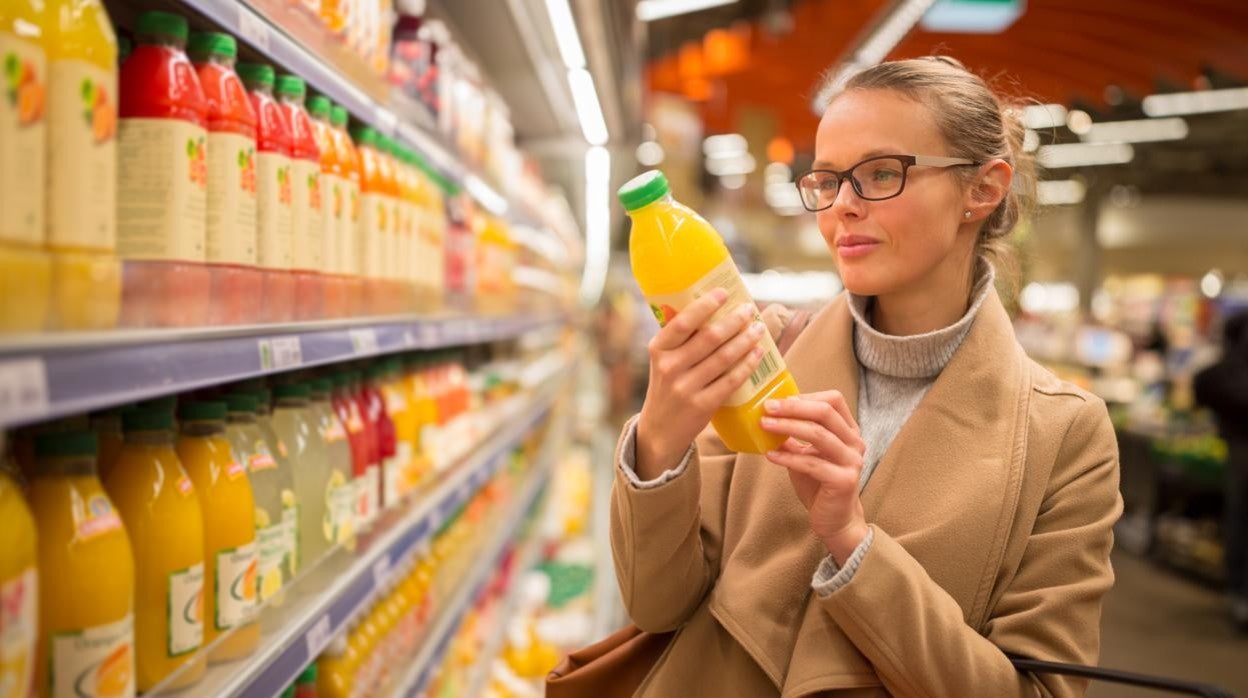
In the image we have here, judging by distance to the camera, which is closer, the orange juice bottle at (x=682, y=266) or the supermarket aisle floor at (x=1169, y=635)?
the orange juice bottle at (x=682, y=266)

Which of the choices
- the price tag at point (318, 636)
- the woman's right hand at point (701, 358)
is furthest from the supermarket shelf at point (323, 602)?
the woman's right hand at point (701, 358)

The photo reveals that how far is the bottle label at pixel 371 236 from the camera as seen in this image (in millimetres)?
1921

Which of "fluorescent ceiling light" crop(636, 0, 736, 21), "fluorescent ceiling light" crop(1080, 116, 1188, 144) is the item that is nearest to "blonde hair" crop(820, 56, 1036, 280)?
"fluorescent ceiling light" crop(636, 0, 736, 21)

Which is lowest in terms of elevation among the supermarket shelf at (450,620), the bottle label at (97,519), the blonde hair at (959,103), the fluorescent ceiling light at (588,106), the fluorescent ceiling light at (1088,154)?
the supermarket shelf at (450,620)

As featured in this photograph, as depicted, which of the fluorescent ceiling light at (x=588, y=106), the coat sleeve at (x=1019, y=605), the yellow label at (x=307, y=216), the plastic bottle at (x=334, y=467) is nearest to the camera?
→ the coat sleeve at (x=1019, y=605)

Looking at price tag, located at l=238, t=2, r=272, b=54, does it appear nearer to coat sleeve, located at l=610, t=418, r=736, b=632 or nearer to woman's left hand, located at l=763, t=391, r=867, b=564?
coat sleeve, located at l=610, t=418, r=736, b=632

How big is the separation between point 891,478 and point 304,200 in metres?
1.06

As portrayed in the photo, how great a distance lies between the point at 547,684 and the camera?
1525 millimetres

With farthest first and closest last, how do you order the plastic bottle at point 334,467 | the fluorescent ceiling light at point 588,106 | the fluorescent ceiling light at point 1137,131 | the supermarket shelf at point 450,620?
the fluorescent ceiling light at point 1137,131
the fluorescent ceiling light at point 588,106
the supermarket shelf at point 450,620
the plastic bottle at point 334,467

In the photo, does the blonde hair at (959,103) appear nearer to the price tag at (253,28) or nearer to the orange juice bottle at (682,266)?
the orange juice bottle at (682,266)

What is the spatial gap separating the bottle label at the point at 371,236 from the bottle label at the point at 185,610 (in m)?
0.83

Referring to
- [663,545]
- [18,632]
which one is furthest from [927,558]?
[18,632]

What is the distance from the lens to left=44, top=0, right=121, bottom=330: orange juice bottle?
0.89m

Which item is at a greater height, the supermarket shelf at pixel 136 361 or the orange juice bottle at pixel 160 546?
the supermarket shelf at pixel 136 361
